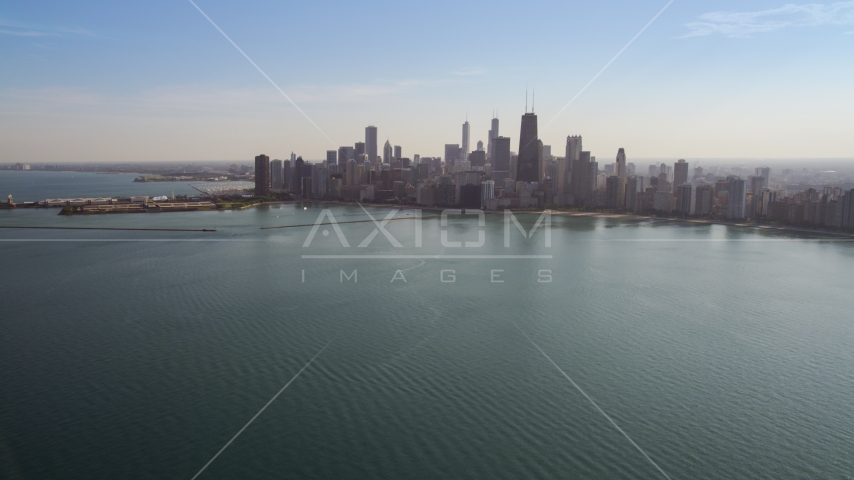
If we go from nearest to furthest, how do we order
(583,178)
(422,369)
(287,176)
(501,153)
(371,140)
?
(422,369) → (583,178) → (287,176) → (501,153) → (371,140)

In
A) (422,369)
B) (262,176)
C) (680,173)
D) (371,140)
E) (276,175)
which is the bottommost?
(422,369)

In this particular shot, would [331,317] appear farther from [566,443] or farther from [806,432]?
[806,432]

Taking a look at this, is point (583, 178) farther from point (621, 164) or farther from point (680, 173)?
point (680, 173)

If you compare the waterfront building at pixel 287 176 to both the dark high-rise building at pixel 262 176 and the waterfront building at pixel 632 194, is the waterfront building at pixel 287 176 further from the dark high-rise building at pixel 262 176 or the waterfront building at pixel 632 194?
the waterfront building at pixel 632 194

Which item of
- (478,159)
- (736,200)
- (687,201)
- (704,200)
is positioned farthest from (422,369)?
(478,159)

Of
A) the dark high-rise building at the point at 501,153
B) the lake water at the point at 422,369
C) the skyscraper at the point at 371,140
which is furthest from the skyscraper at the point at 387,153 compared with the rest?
the lake water at the point at 422,369

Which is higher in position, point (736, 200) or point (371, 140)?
point (371, 140)

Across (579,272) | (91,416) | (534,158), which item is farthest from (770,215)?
(91,416)
